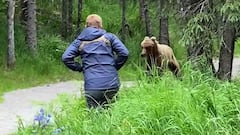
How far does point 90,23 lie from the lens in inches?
318

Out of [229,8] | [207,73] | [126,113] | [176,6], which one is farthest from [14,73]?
[126,113]

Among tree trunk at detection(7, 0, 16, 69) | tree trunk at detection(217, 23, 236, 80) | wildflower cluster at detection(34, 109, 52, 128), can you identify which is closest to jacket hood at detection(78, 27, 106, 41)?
wildflower cluster at detection(34, 109, 52, 128)

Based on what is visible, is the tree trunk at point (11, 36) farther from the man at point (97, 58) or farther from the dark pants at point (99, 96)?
the dark pants at point (99, 96)

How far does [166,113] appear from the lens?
6.23 meters

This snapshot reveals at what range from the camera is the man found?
7973 millimetres

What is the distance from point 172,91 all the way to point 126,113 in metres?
0.63

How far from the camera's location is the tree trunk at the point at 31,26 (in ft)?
59.8

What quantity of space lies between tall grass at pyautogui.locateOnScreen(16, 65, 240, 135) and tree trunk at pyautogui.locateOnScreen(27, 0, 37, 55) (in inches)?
438

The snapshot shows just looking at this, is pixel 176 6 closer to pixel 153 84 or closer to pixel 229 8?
pixel 229 8

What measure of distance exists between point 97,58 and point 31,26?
10.7m

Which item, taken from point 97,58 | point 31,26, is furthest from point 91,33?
point 31,26

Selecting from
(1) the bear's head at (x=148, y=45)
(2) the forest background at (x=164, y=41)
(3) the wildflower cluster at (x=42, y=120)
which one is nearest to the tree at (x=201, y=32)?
(2) the forest background at (x=164, y=41)

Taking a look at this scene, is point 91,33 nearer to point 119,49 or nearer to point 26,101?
point 119,49

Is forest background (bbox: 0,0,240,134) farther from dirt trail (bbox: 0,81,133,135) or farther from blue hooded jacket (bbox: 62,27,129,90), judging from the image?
dirt trail (bbox: 0,81,133,135)
